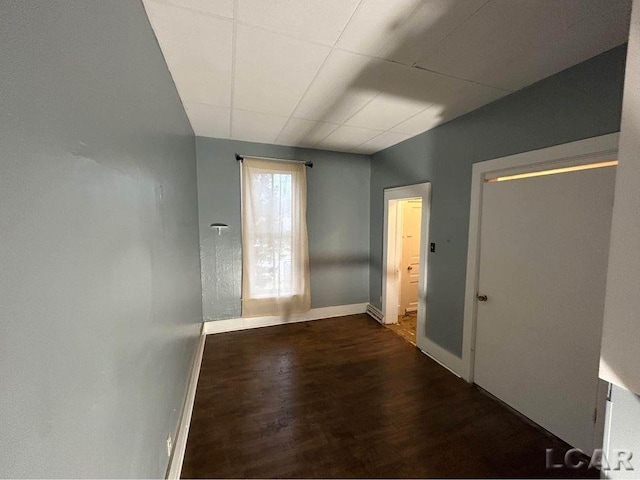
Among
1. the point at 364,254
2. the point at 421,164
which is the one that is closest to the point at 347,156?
the point at 421,164

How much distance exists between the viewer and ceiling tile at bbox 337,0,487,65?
115 centimetres

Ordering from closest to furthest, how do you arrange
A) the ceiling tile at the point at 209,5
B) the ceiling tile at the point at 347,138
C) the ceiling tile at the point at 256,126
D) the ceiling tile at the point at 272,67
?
the ceiling tile at the point at 209,5 < the ceiling tile at the point at 272,67 < the ceiling tile at the point at 256,126 < the ceiling tile at the point at 347,138

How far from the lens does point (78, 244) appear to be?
634 millimetres

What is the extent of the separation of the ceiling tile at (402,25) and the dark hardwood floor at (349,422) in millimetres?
2463

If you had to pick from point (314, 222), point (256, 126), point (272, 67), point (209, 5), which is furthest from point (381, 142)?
point (209, 5)

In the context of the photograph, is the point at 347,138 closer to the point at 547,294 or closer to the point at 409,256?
the point at 409,256

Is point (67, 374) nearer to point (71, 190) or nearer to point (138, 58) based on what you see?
point (71, 190)

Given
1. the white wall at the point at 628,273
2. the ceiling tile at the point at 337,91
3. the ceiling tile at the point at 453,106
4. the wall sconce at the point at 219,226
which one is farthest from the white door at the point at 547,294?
the wall sconce at the point at 219,226

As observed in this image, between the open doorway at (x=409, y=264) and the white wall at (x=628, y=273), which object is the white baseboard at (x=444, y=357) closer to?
the open doorway at (x=409, y=264)

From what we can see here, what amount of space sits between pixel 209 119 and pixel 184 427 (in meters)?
2.62

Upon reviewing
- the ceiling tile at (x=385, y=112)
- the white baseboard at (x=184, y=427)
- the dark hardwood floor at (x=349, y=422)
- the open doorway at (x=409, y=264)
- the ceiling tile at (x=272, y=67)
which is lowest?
the dark hardwood floor at (x=349, y=422)

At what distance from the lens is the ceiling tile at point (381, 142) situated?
9.56 feet

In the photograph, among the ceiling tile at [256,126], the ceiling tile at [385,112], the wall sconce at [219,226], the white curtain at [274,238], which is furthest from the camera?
the white curtain at [274,238]

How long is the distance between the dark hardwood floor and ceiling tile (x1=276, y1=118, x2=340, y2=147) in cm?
248
